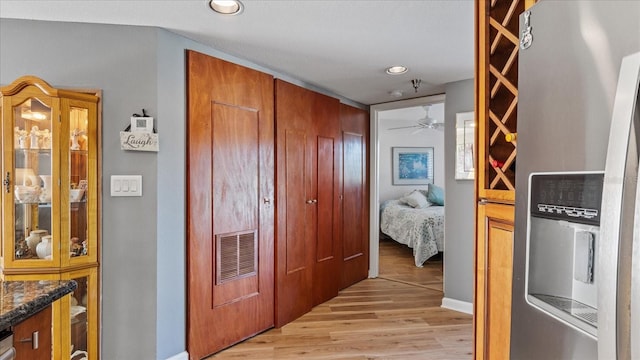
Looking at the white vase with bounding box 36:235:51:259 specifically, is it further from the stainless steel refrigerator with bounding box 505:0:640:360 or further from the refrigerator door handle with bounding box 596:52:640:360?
the refrigerator door handle with bounding box 596:52:640:360

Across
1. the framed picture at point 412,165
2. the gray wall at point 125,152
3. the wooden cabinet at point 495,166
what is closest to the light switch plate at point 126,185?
the gray wall at point 125,152

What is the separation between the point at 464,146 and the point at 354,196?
4.38 ft

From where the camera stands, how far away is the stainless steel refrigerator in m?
0.57

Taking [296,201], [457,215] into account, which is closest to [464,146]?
[457,215]

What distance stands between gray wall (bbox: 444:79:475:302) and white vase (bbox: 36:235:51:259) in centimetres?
306

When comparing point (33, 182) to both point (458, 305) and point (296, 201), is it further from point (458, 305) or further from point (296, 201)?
point (458, 305)

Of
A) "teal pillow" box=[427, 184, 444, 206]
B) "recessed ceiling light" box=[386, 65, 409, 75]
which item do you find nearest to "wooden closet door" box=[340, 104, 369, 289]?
"recessed ceiling light" box=[386, 65, 409, 75]

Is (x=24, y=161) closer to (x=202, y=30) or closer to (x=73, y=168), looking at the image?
(x=73, y=168)

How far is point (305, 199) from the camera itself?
325 centimetres

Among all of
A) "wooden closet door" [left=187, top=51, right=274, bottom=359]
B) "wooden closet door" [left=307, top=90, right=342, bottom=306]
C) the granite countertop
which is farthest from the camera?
"wooden closet door" [left=307, top=90, right=342, bottom=306]

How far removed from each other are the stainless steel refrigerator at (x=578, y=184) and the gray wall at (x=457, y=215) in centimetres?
243

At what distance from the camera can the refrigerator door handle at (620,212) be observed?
1.84 ft

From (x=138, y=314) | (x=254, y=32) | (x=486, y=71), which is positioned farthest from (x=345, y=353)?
(x=254, y=32)

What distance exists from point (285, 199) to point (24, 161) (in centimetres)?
174
